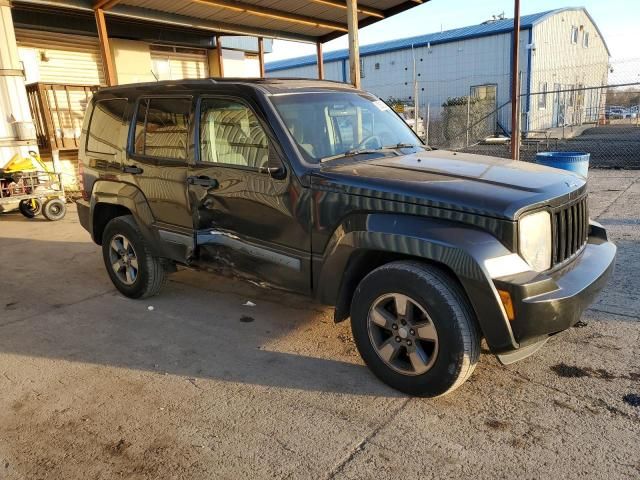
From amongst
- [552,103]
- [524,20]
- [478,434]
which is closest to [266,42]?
[478,434]

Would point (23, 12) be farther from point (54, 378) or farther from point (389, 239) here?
point (389, 239)

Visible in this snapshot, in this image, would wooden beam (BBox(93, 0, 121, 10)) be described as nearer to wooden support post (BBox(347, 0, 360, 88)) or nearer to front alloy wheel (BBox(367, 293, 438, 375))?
wooden support post (BBox(347, 0, 360, 88))

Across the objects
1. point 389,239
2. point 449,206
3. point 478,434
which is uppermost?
point 449,206

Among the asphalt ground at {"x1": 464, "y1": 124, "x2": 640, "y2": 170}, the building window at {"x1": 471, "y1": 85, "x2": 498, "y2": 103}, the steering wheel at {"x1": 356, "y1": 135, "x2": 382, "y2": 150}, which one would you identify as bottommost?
the asphalt ground at {"x1": 464, "y1": 124, "x2": 640, "y2": 170}

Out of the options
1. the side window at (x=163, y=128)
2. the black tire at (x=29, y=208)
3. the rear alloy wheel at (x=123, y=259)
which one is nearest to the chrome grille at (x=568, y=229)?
the side window at (x=163, y=128)

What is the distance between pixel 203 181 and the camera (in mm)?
4102

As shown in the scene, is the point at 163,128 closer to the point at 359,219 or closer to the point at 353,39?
the point at 359,219

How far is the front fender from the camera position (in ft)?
8.99

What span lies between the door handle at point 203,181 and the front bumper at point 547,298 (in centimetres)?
229

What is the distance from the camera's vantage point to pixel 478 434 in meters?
2.80

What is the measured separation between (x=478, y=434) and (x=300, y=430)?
979 mm

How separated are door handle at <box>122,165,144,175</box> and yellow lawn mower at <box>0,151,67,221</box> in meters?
5.61

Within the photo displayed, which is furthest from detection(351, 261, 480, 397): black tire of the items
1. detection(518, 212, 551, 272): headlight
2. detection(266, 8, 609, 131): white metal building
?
detection(266, 8, 609, 131): white metal building

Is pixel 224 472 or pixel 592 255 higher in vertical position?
pixel 592 255
